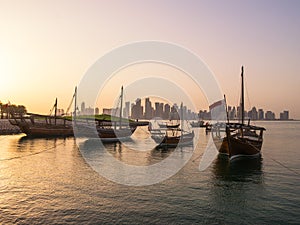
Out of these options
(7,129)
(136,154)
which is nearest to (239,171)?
(136,154)

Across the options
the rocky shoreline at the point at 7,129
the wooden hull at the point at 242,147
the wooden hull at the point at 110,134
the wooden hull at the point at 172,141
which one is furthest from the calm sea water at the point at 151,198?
the rocky shoreline at the point at 7,129

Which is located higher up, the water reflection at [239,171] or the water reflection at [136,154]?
the water reflection at [239,171]

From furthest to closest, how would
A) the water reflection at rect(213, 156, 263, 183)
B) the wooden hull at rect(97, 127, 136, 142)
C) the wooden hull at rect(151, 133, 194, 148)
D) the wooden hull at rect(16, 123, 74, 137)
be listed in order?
the wooden hull at rect(16, 123, 74, 137), the wooden hull at rect(97, 127, 136, 142), the wooden hull at rect(151, 133, 194, 148), the water reflection at rect(213, 156, 263, 183)

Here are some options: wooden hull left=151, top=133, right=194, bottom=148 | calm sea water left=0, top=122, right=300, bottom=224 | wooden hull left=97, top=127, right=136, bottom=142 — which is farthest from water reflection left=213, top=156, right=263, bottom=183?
wooden hull left=97, top=127, right=136, bottom=142

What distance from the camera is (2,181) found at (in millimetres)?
25516

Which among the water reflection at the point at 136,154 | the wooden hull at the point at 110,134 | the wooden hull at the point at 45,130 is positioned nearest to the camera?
the water reflection at the point at 136,154

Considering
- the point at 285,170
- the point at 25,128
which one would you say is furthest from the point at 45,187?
the point at 25,128

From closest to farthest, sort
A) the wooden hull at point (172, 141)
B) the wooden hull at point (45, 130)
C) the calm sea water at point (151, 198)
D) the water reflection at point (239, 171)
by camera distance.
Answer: the calm sea water at point (151, 198)
the water reflection at point (239, 171)
the wooden hull at point (172, 141)
the wooden hull at point (45, 130)

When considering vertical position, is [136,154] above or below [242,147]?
below

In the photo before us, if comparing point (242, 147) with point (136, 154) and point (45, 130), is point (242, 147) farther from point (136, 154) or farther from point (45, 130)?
point (45, 130)

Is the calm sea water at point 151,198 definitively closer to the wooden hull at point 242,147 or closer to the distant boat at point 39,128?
the wooden hull at point 242,147

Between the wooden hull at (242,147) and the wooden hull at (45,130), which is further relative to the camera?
the wooden hull at (45,130)

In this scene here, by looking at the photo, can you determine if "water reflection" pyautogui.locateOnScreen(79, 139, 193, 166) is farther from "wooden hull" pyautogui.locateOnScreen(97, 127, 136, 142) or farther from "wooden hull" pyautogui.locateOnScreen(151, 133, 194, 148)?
"wooden hull" pyautogui.locateOnScreen(97, 127, 136, 142)

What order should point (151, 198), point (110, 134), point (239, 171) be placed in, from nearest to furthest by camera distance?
point (151, 198)
point (239, 171)
point (110, 134)
